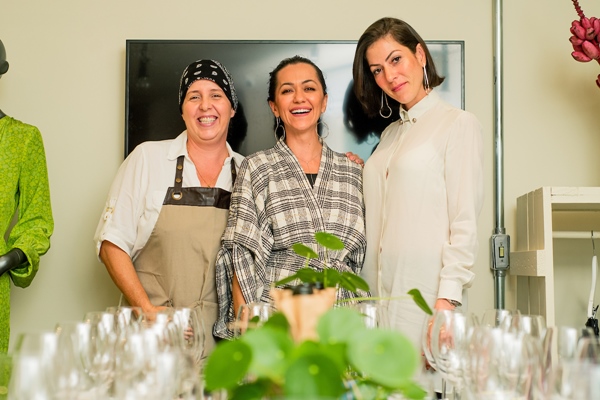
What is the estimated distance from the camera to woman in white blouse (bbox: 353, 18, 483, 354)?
6.09 ft

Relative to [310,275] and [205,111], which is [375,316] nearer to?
[310,275]

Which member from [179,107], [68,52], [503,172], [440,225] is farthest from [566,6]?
[68,52]

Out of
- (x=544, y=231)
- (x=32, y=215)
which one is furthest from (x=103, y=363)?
(x=544, y=231)

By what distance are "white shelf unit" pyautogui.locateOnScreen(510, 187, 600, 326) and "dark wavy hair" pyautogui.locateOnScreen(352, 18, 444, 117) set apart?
475 millimetres

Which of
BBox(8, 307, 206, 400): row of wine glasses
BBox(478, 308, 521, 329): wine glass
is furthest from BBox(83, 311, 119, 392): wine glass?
BBox(478, 308, 521, 329): wine glass

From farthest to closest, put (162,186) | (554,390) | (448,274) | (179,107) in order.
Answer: (179,107)
(162,186)
(448,274)
(554,390)

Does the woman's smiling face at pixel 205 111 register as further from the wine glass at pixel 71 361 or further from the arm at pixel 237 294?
the wine glass at pixel 71 361

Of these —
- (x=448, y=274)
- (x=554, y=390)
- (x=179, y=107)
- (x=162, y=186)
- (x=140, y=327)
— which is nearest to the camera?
(x=554, y=390)

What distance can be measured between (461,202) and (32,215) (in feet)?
4.11

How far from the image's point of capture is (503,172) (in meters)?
2.44

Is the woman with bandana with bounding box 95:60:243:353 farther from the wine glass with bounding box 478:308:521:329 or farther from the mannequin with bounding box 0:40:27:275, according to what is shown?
the wine glass with bounding box 478:308:521:329

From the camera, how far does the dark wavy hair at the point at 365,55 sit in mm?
2055

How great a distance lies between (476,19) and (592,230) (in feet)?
2.65

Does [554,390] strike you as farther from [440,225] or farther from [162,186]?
[162,186]
